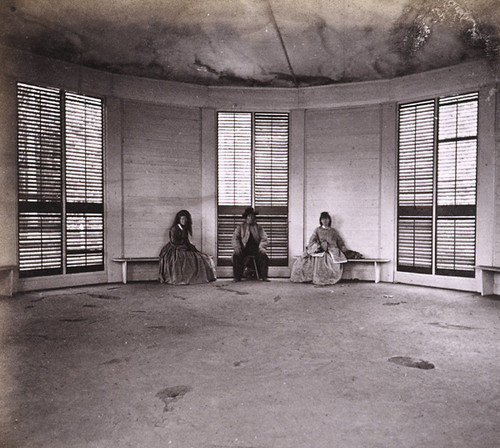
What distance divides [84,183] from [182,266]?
90.3 inches

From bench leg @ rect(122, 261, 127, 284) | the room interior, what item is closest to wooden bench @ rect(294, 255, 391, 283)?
the room interior

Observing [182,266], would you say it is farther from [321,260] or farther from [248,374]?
[248,374]

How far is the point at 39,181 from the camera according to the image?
23.7 ft

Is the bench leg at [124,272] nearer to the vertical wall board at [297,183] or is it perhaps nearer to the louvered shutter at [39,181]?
the louvered shutter at [39,181]

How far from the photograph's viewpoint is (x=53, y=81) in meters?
7.38

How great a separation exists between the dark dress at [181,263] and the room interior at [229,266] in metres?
0.35

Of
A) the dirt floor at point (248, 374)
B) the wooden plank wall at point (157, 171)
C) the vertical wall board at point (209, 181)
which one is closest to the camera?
the dirt floor at point (248, 374)

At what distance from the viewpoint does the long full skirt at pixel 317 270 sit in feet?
27.0

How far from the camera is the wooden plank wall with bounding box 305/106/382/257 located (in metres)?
8.55

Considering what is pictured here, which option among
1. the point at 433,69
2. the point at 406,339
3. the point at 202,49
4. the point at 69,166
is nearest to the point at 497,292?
the point at 406,339

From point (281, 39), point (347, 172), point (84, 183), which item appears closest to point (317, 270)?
point (347, 172)

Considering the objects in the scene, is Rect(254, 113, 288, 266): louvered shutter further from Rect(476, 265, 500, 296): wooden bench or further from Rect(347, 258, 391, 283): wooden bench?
Rect(476, 265, 500, 296): wooden bench

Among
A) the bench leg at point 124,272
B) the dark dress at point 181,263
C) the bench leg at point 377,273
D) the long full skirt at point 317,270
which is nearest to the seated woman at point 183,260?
the dark dress at point 181,263

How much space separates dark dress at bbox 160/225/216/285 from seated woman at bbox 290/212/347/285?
1.72 meters
